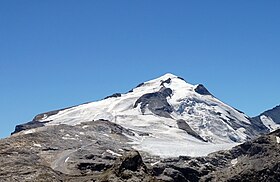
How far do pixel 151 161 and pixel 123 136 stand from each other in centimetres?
3695

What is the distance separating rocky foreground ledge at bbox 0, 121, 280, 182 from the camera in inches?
4690

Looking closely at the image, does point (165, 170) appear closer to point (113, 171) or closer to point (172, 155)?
point (172, 155)

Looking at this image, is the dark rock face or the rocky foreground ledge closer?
the dark rock face

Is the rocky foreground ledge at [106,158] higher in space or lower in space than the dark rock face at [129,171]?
higher

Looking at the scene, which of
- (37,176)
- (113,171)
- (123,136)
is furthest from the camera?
(123,136)

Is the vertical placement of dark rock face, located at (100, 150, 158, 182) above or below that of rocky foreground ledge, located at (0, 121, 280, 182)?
below

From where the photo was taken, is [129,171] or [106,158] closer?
[129,171]

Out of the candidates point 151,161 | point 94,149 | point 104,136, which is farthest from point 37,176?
point 104,136

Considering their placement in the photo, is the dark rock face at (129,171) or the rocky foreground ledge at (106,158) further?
the rocky foreground ledge at (106,158)

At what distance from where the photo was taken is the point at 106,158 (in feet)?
443

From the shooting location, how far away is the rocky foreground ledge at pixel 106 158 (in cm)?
11912

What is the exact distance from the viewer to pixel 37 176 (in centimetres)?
8038

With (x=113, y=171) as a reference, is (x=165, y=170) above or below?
above

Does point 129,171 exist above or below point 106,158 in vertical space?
below
